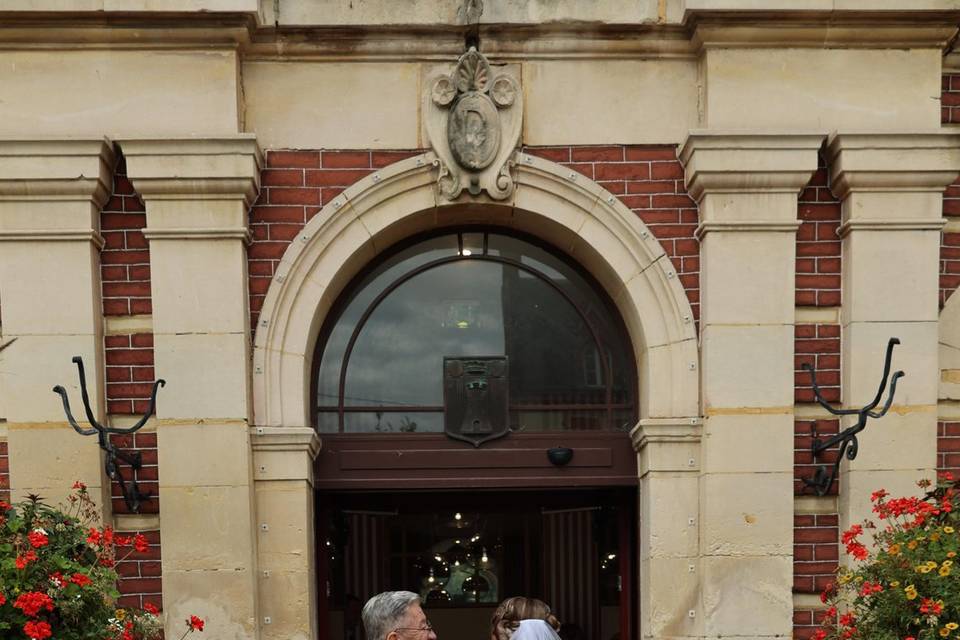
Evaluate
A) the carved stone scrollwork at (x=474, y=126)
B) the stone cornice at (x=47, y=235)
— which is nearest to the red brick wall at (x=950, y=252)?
the carved stone scrollwork at (x=474, y=126)

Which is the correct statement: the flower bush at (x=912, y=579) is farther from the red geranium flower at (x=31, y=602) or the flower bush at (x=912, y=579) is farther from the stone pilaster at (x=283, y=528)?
the red geranium flower at (x=31, y=602)

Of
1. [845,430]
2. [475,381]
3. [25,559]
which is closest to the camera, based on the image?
[25,559]

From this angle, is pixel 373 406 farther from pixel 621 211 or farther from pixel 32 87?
pixel 32 87

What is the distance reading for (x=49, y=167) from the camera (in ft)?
20.5

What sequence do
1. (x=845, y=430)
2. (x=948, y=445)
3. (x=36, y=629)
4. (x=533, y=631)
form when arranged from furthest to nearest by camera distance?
(x=948, y=445) < (x=845, y=430) < (x=533, y=631) < (x=36, y=629)

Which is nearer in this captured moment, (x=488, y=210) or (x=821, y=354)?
(x=821, y=354)

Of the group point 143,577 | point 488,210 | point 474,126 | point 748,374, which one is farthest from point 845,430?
point 143,577

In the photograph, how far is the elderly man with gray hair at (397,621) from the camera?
4309 millimetres

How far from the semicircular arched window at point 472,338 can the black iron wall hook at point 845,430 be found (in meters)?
1.14

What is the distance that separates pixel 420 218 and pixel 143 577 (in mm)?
2622

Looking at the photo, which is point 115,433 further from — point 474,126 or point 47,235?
point 474,126

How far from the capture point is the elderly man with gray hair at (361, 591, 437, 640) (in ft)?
14.1

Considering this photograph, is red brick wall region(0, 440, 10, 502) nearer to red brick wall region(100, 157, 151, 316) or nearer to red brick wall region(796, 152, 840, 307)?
red brick wall region(100, 157, 151, 316)

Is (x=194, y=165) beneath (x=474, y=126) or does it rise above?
beneath
